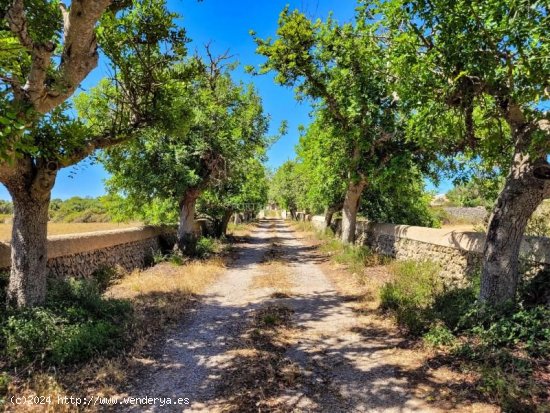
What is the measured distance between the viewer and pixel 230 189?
2031 centimetres

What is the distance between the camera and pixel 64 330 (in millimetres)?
5402

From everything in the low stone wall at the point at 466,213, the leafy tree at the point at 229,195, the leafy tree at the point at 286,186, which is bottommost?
the low stone wall at the point at 466,213

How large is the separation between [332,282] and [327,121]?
649 cm

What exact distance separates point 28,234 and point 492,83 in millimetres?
7713

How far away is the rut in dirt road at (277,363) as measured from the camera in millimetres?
4211

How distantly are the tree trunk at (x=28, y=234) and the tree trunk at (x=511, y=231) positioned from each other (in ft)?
25.4

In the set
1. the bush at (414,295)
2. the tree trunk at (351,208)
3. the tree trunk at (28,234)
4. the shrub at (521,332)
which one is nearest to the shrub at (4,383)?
the tree trunk at (28,234)

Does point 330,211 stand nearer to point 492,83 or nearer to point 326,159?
point 326,159

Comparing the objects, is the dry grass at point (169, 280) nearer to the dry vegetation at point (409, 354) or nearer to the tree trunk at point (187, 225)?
the tree trunk at point (187, 225)

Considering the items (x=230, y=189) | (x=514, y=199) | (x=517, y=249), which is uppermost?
(x=230, y=189)

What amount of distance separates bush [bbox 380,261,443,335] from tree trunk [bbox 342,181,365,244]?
5.94m

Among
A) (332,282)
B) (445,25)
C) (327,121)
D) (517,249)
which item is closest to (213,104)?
(327,121)

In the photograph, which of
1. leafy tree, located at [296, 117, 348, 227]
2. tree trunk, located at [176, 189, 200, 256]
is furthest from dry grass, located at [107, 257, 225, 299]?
leafy tree, located at [296, 117, 348, 227]

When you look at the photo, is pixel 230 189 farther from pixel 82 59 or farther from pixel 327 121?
pixel 82 59
